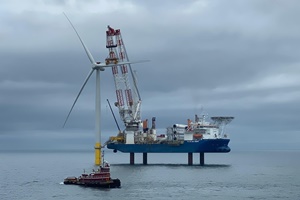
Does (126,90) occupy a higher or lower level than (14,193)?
higher

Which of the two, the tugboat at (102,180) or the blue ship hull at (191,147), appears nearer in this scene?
the tugboat at (102,180)

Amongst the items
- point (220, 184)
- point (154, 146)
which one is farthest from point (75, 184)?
point (154, 146)

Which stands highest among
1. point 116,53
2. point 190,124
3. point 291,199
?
point 116,53

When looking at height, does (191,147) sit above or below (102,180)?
above

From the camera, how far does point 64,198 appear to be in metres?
102

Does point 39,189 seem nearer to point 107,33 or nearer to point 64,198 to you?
point 64,198

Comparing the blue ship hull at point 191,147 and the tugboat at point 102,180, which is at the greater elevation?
the blue ship hull at point 191,147

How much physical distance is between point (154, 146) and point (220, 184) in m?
65.1

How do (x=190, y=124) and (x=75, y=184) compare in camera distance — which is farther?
(x=190, y=124)

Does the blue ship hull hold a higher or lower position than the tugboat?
higher

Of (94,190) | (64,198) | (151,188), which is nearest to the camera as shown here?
(64,198)

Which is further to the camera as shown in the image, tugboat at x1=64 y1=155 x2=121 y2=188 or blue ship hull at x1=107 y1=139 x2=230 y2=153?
blue ship hull at x1=107 y1=139 x2=230 y2=153

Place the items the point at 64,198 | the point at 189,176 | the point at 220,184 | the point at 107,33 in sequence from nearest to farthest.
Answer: the point at 64,198, the point at 220,184, the point at 189,176, the point at 107,33

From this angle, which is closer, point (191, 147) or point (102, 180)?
point (102, 180)
